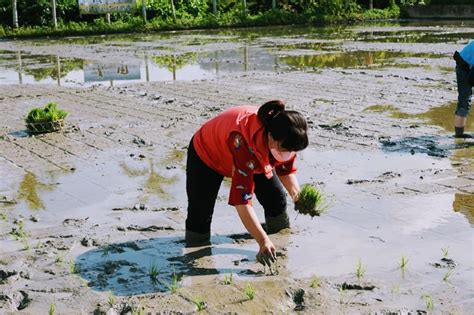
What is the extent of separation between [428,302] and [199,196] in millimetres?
1721

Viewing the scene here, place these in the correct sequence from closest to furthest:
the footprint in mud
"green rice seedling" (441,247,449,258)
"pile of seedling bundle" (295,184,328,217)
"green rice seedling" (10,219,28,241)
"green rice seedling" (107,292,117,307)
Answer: "green rice seedling" (107,292,117,307)
"green rice seedling" (441,247,449,258)
"pile of seedling bundle" (295,184,328,217)
"green rice seedling" (10,219,28,241)
the footprint in mud

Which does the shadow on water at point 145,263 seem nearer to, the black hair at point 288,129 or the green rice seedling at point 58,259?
the green rice seedling at point 58,259

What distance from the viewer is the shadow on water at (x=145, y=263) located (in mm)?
4406

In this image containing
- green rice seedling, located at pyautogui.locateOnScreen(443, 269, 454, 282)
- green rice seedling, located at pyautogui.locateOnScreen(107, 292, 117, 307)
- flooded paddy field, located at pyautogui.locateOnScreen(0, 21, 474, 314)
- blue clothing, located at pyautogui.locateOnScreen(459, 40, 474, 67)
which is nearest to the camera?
green rice seedling, located at pyautogui.locateOnScreen(107, 292, 117, 307)

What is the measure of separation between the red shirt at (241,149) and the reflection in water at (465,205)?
1.86 m

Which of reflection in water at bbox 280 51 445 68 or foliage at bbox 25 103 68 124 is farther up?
foliage at bbox 25 103 68 124

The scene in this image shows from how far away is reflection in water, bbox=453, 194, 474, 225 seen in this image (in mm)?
5684

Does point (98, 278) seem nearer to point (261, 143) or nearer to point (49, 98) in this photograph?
point (261, 143)

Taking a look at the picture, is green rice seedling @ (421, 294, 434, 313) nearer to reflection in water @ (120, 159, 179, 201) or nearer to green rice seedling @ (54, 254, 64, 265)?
green rice seedling @ (54, 254, 64, 265)

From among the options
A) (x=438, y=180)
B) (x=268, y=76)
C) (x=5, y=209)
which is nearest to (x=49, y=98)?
(x=268, y=76)

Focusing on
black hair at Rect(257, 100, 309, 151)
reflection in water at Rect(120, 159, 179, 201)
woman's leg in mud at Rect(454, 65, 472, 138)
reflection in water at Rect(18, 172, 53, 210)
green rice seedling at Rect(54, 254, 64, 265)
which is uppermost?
black hair at Rect(257, 100, 309, 151)

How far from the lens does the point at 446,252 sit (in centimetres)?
478

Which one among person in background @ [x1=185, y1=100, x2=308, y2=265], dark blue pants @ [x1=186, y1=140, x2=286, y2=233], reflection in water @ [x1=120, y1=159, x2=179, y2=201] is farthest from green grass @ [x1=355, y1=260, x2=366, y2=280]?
reflection in water @ [x1=120, y1=159, x2=179, y2=201]

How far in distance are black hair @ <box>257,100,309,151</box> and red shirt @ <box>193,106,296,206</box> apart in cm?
15
